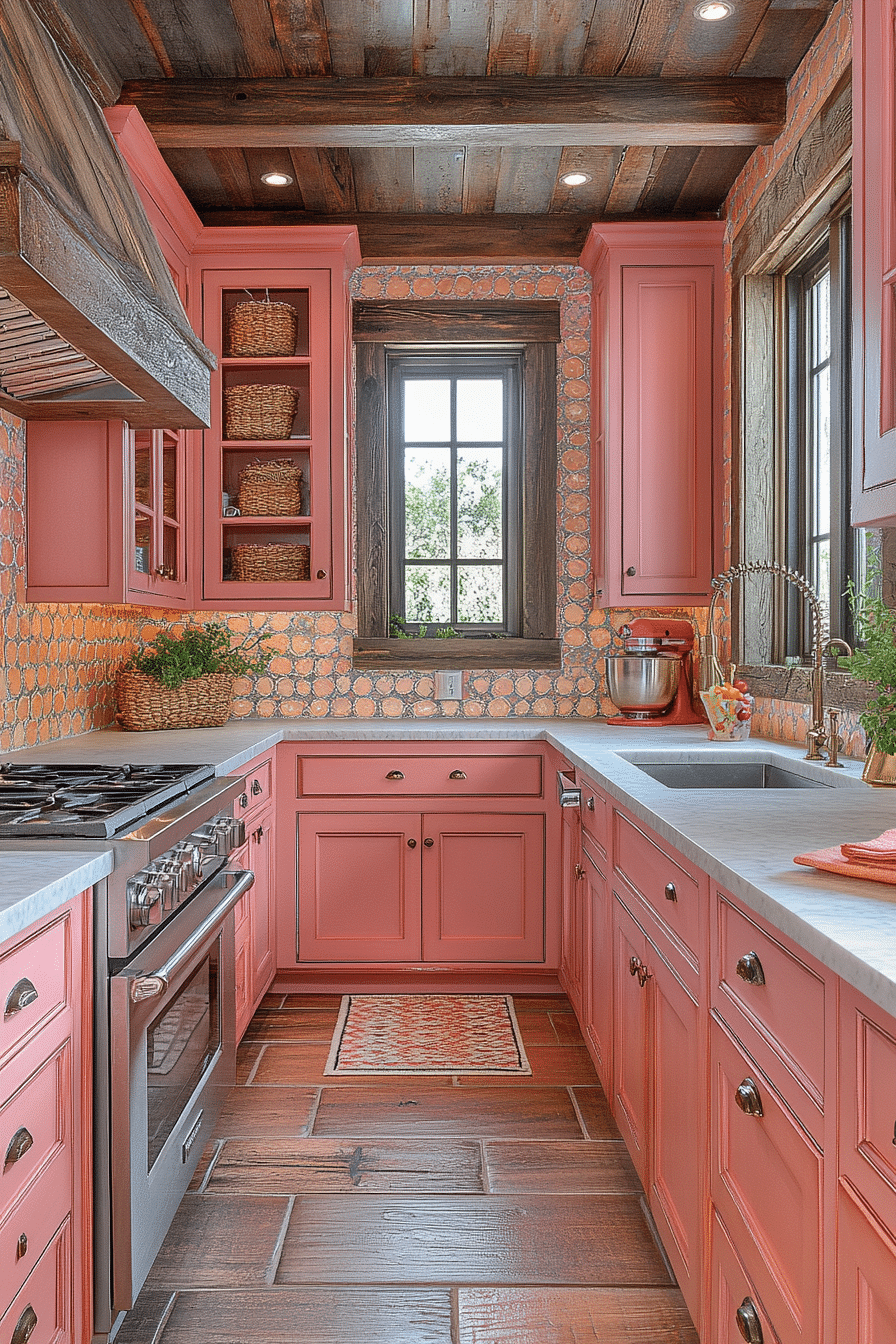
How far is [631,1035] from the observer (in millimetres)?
2080

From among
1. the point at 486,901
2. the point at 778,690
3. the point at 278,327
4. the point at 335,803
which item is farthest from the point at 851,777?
the point at 278,327

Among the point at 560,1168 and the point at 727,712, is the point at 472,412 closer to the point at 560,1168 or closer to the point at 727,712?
the point at 727,712

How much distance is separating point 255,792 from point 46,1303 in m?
1.68

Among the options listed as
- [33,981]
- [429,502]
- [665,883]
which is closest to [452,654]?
[429,502]

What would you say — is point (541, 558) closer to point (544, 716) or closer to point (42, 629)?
point (544, 716)

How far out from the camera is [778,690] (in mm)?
3000

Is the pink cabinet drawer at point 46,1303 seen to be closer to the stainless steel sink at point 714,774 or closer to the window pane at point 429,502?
the stainless steel sink at point 714,774

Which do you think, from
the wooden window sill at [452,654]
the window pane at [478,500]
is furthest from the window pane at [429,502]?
the wooden window sill at [452,654]

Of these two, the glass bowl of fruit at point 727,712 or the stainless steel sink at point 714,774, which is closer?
the stainless steel sink at point 714,774

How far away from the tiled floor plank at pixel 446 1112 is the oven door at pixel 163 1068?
35cm

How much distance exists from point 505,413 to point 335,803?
1761mm

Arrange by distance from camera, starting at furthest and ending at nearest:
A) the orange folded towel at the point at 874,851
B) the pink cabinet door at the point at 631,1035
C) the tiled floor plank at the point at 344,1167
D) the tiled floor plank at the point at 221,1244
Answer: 1. the tiled floor plank at the point at 344,1167
2. the pink cabinet door at the point at 631,1035
3. the tiled floor plank at the point at 221,1244
4. the orange folded towel at the point at 874,851

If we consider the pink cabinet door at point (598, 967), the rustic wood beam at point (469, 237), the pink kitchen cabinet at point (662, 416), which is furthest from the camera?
the rustic wood beam at point (469, 237)

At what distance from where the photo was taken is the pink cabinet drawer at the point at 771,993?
1048 mm
